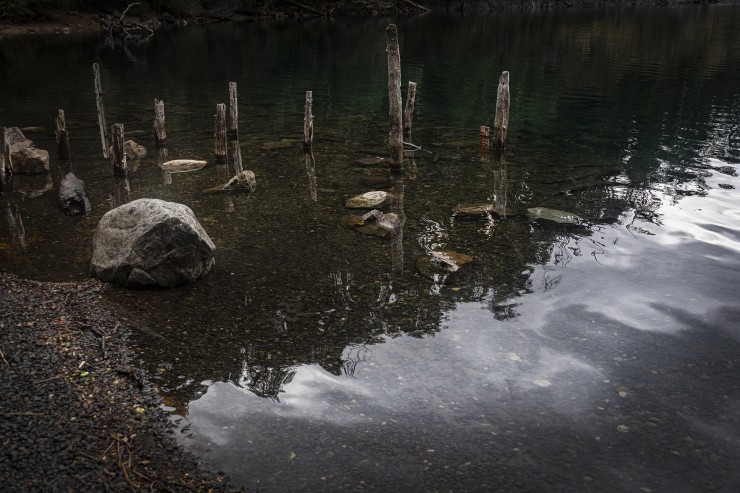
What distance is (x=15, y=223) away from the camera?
49.7ft

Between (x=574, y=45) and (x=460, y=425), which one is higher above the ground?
(x=574, y=45)

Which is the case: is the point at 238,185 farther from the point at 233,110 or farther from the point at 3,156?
the point at 3,156

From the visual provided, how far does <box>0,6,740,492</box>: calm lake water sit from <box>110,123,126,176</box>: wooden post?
0.64m

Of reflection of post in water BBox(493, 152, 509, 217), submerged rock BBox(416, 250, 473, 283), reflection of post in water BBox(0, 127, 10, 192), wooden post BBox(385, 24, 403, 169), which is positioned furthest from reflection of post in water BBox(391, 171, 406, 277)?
reflection of post in water BBox(0, 127, 10, 192)

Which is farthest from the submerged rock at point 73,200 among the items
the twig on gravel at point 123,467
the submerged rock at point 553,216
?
the submerged rock at point 553,216

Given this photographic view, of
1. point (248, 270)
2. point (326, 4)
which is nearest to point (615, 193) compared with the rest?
point (248, 270)

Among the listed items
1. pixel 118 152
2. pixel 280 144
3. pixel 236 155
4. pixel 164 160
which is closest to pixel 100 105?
pixel 118 152

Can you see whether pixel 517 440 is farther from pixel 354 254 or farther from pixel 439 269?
pixel 354 254

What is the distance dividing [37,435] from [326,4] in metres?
91.0

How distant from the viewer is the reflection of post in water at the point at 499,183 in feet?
54.0

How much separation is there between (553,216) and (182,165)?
11765 millimetres

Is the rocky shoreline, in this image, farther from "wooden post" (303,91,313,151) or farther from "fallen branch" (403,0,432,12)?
"fallen branch" (403,0,432,12)

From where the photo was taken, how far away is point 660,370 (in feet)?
30.6

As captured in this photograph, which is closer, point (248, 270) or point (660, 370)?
point (660, 370)
